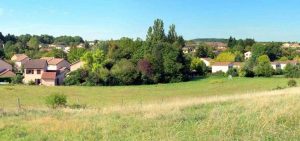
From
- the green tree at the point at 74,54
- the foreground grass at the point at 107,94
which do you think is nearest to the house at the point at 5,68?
the green tree at the point at 74,54

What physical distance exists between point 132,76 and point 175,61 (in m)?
9.97

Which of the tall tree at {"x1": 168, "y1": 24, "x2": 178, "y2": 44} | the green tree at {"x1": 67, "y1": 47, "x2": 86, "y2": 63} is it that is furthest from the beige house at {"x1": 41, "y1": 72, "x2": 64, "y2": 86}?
the tall tree at {"x1": 168, "y1": 24, "x2": 178, "y2": 44}

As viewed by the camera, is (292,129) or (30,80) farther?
(30,80)

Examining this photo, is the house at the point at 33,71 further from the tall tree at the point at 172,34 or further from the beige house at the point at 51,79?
the tall tree at the point at 172,34

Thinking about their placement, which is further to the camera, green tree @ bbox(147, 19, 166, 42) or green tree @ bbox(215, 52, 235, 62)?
green tree @ bbox(215, 52, 235, 62)

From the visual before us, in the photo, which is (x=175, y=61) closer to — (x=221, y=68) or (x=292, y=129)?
(x=221, y=68)

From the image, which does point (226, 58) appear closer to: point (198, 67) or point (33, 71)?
point (198, 67)

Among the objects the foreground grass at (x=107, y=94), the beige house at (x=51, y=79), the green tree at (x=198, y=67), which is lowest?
the foreground grass at (x=107, y=94)

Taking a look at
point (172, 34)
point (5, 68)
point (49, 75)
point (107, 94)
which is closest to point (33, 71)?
point (49, 75)

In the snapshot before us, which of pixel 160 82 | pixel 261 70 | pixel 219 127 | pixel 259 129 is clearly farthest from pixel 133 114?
pixel 261 70

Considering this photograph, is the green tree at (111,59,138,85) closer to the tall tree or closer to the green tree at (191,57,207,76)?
the green tree at (191,57,207,76)

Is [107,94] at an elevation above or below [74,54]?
below

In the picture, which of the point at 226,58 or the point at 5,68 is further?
the point at 226,58

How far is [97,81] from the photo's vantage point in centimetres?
6331
